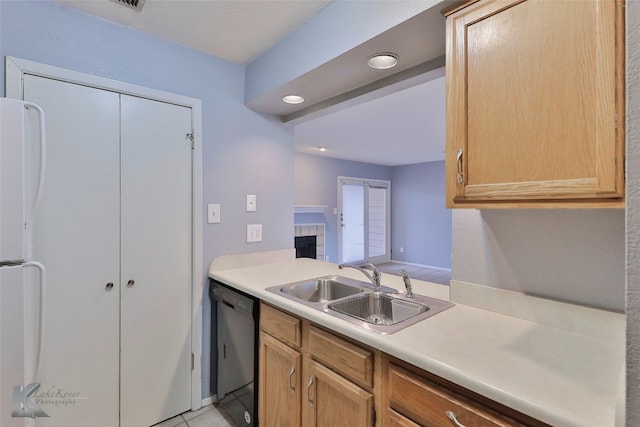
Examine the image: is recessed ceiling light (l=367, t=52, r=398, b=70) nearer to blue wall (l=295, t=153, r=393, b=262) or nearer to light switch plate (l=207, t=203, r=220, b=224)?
light switch plate (l=207, t=203, r=220, b=224)

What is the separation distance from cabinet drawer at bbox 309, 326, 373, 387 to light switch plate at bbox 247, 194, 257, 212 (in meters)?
1.17

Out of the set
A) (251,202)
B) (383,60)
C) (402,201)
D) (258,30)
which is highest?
(258,30)

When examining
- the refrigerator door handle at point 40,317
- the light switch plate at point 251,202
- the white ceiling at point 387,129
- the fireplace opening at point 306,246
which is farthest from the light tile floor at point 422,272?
the refrigerator door handle at point 40,317

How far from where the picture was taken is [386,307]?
1530 millimetres

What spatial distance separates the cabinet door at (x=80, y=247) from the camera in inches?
58.8

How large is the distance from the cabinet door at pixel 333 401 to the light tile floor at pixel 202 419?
83cm

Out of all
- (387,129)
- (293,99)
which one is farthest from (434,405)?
(387,129)

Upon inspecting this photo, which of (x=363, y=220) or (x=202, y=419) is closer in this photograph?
(x=202, y=419)

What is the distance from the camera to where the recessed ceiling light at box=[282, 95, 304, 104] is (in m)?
2.02

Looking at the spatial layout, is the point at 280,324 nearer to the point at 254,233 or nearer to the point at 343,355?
the point at 343,355

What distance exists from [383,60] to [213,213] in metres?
1.41

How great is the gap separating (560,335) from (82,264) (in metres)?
2.17

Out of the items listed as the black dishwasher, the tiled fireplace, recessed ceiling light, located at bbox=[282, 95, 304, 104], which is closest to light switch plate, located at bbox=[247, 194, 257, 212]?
the black dishwasher

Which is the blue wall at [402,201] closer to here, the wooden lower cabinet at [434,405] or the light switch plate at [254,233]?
the light switch plate at [254,233]
